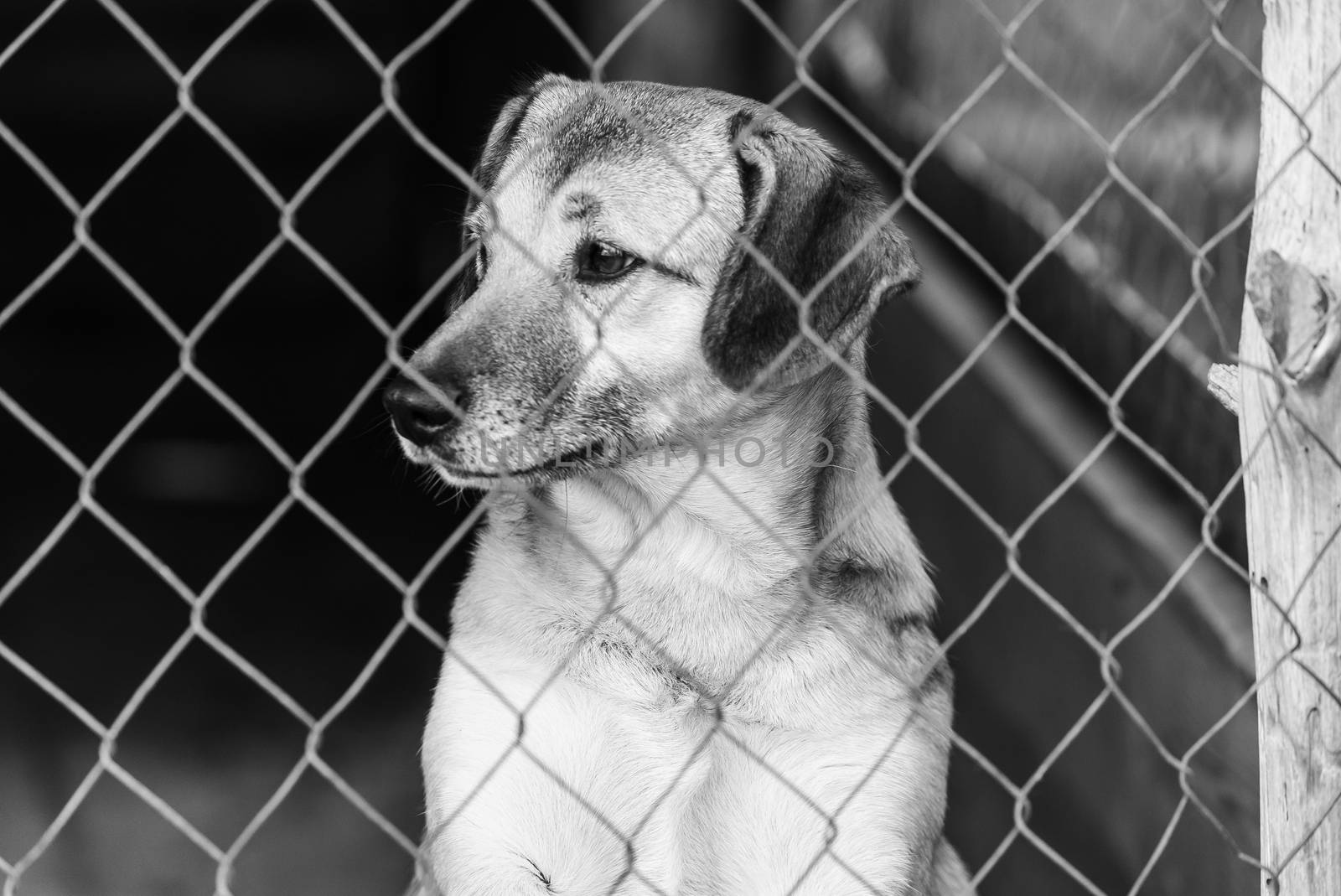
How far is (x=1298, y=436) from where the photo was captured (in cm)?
227

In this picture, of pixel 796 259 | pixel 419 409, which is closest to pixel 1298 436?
pixel 796 259

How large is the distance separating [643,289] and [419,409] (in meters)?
0.62

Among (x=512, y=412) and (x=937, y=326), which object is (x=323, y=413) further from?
(x=512, y=412)

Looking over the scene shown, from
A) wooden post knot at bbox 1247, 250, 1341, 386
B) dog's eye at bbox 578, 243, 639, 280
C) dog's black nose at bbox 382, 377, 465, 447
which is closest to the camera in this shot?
wooden post knot at bbox 1247, 250, 1341, 386

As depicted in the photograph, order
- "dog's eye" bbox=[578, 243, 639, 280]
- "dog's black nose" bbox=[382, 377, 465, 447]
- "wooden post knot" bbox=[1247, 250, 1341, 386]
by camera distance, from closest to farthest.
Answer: "wooden post knot" bbox=[1247, 250, 1341, 386] → "dog's black nose" bbox=[382, 377, 465, 447] → "dog's eye" bbox=[578, 243, 639, 280]

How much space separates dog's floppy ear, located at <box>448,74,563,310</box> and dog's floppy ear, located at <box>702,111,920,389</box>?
0.73 metres

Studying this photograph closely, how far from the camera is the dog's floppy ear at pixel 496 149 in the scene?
3.34 meters

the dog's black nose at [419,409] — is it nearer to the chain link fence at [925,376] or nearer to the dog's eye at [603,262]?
the chain link fence at [925,376]

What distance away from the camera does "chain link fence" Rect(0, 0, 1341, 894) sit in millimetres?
2227

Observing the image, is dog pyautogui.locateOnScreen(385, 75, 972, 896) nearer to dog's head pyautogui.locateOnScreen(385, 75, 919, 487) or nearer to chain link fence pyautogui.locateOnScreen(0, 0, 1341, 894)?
dog's head pyautogui.locateOnScreen(385, 75, 919, 487)

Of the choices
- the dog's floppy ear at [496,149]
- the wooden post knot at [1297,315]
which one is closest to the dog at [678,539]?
the dog's floppy ear at [496,149]

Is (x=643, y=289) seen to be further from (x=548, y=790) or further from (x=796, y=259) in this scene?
(x=548, y=790)

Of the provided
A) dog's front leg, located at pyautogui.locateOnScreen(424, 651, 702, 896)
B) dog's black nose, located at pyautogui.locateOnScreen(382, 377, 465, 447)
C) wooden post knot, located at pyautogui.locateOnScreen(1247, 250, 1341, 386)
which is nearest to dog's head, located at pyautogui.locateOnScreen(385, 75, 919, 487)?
dog's black nose, located at pyautogui.locateOnScreen(382, 377, 465, 447)

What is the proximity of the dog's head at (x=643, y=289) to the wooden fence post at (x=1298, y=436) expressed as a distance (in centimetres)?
74
